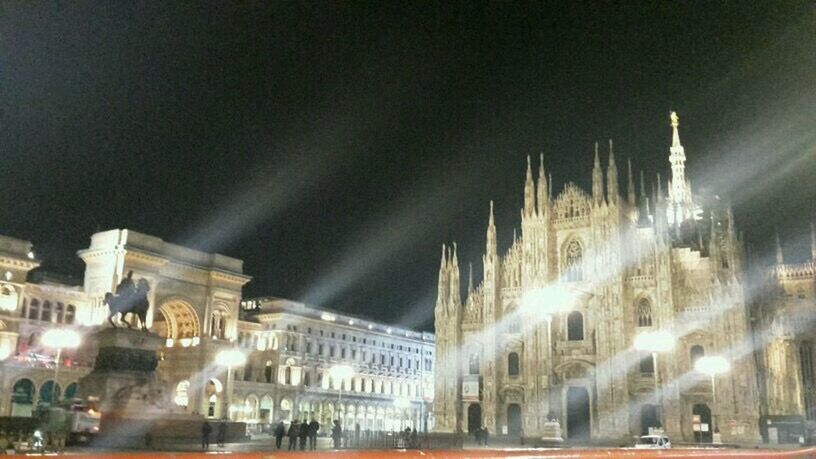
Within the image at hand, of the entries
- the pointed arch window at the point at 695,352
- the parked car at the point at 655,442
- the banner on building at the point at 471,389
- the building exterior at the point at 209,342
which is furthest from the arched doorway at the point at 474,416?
the parked car at the point at 655,442

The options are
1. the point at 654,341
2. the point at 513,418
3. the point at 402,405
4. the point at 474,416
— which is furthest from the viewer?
the point at 402,405

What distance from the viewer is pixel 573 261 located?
59.4 metres

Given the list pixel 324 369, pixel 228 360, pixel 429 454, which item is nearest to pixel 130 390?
pixel 429 454

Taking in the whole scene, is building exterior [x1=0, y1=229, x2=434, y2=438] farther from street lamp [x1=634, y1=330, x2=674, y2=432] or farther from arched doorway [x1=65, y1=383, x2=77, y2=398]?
street lamp [x1=634, y1=330, x2=674, y2=432]

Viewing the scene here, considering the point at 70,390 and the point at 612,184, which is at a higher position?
the point at 612,184

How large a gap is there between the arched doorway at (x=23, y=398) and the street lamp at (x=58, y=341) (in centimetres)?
166

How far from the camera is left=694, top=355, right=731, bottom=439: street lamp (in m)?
47.8

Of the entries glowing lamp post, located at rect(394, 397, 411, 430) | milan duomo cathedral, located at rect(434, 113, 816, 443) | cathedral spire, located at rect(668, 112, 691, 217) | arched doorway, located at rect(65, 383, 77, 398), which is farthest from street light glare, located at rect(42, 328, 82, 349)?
cathedral spire, located at rect(668, 112, 691, 217)

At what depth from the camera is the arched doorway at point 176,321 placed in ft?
218

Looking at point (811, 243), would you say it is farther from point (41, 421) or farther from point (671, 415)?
point (41, 421)

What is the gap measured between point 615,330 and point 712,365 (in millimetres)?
9423

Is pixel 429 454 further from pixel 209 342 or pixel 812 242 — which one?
pixel 812 242

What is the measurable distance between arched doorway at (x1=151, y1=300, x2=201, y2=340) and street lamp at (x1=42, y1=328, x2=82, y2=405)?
9.72 metres

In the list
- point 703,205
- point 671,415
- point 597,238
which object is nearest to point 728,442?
point 671,415
